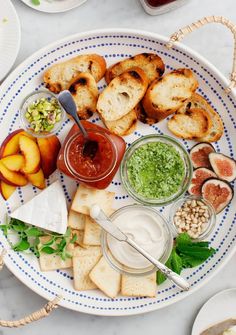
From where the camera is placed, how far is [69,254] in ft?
7.40

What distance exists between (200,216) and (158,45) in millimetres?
731

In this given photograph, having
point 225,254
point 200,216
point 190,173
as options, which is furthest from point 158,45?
point 225,254

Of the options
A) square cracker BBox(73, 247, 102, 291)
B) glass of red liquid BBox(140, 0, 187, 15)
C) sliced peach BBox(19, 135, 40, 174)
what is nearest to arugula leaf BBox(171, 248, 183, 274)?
square cracker BBox(73, 247, 102, 291)

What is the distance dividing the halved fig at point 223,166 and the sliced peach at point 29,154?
72cm

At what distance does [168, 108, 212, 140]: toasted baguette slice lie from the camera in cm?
224

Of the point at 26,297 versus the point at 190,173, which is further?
the point at 26,297

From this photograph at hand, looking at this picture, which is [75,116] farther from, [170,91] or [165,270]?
[165,270]

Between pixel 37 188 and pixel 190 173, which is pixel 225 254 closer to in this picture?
pixel 190 173

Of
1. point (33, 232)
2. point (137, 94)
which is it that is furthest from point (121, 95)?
point (33, 232)

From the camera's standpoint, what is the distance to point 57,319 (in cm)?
240

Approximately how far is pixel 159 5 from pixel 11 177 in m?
0.94

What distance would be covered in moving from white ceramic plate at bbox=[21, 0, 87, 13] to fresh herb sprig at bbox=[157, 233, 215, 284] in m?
1.08

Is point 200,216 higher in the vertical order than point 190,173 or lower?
lower

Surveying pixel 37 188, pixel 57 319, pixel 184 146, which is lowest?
pixel 57 319
